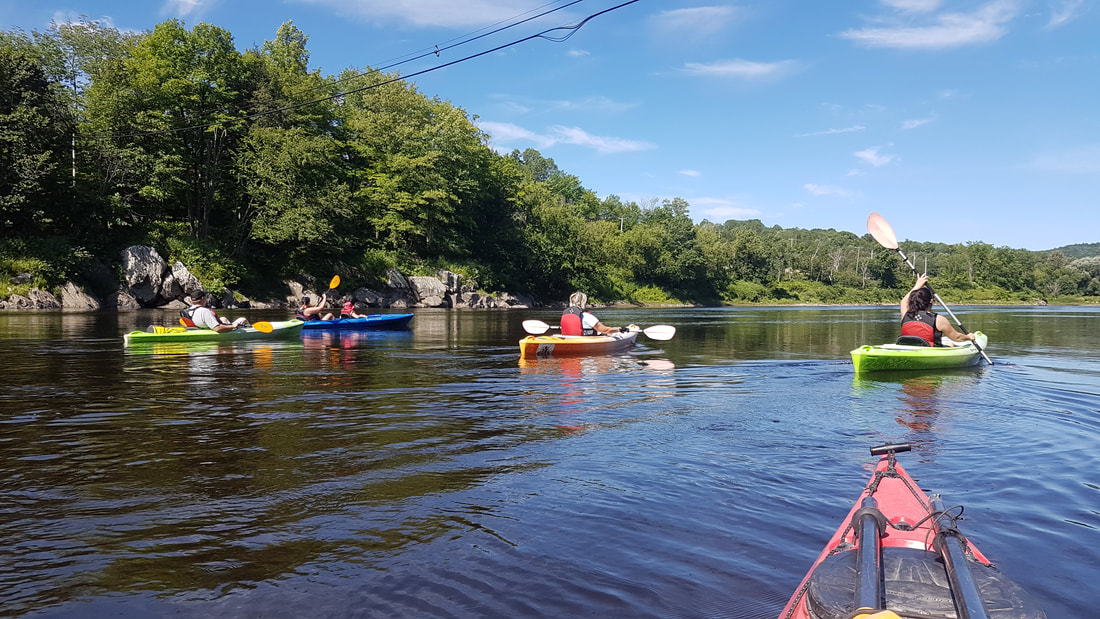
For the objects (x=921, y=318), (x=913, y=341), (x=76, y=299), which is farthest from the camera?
(x=76, y=299)

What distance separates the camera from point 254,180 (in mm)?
40281

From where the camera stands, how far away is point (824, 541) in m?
4.00

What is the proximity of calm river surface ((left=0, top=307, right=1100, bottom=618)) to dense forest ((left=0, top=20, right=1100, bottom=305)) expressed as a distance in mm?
14650

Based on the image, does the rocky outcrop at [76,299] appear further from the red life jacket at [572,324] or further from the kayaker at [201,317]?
the red life jacket at [572,324]

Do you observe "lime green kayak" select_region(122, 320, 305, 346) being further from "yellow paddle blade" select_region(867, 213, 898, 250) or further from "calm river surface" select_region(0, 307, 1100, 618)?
"yellow paddle blade" select_region(867, 213, 898, 250)

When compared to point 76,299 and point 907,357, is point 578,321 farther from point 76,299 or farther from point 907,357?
point 76,299

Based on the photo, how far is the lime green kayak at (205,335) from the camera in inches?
569

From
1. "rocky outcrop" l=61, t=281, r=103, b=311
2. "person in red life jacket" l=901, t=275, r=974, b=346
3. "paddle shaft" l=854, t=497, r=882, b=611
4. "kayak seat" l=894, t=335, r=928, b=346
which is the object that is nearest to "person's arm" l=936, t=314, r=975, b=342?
"person in red life jacket" l=901, t=275, r=974, b=346

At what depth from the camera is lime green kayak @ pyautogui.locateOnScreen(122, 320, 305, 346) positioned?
14.4 m

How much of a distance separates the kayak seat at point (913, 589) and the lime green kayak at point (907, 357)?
32.5 ft

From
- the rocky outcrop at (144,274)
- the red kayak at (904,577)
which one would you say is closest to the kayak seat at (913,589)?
the red kayak at (904,577)

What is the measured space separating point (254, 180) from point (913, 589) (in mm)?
43138

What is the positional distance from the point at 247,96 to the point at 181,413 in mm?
39956

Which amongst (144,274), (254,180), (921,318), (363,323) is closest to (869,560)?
(921,318)
